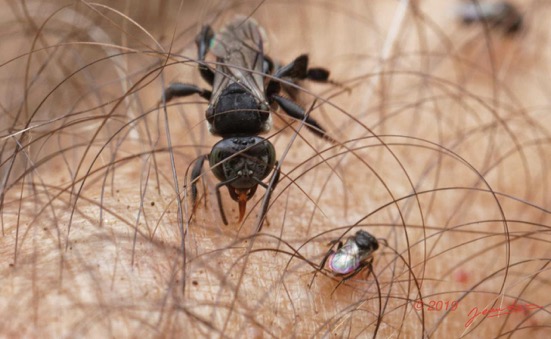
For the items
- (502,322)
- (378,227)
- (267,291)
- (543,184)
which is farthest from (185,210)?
(543,184)

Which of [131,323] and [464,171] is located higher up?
[464,171]

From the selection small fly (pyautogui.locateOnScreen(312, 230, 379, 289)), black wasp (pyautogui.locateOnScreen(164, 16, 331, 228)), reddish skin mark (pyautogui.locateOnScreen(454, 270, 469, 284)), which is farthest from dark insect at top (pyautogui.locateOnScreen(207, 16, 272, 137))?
reddish skin mark (pyautogui.locateOnScreen(454, 270, 469, 284))

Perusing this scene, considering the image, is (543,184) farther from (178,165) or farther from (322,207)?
(178,165)

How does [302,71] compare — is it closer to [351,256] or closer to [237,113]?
[237,113]

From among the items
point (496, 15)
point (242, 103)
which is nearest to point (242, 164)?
point (242, 103)

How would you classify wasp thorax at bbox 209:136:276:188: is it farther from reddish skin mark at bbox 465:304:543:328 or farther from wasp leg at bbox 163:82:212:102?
reddish skin mark at bbox 465:304:543:328

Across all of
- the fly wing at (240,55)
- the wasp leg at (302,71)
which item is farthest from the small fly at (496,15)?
the fly wing at (240,55)
